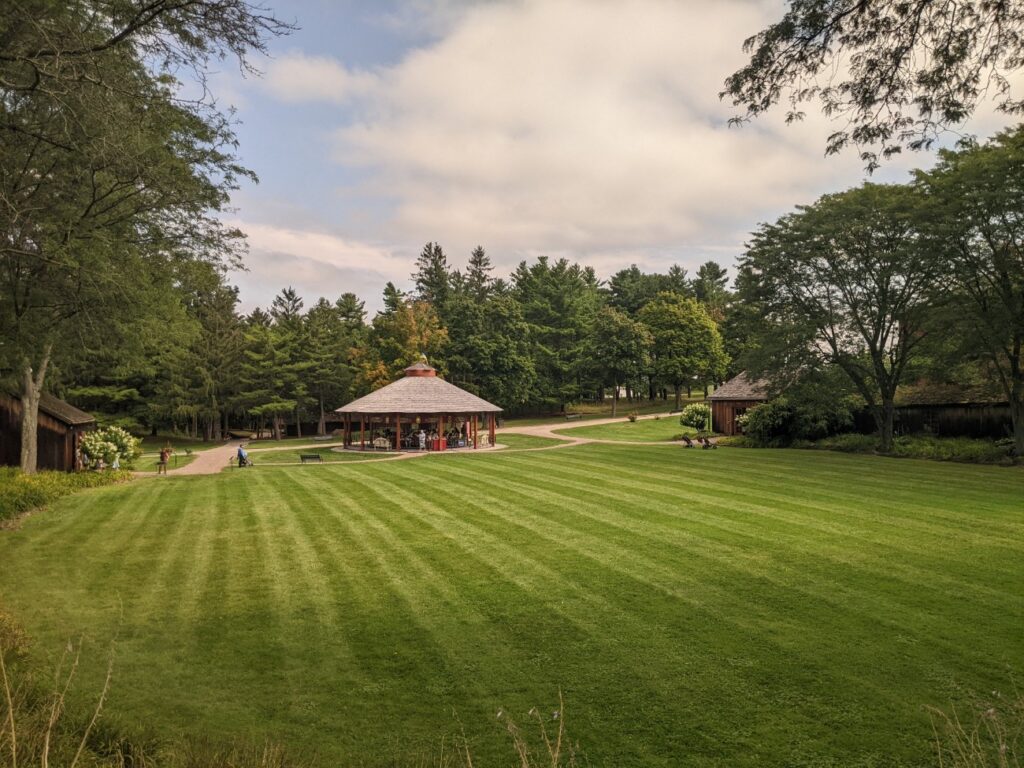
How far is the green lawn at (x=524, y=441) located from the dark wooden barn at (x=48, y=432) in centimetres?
2069

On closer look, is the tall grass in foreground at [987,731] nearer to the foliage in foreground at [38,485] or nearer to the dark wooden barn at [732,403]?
A: the foliage in foreground at [38,485]

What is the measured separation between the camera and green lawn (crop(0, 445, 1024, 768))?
5.71 meters

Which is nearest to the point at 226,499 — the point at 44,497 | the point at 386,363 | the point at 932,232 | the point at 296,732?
the point at 44,497

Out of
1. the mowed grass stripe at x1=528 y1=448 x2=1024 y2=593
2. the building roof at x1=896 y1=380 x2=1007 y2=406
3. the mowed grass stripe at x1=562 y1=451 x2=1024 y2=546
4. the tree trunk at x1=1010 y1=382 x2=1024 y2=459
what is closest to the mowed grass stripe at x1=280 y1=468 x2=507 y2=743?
the mowed grass stripe at x1=528 y1=448 x2=1024 y2=593

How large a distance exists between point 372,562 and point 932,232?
24342 millimetres

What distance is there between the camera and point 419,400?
34750mm

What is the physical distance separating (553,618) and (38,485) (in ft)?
56.9

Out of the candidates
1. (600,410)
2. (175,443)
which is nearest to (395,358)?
(175,443)

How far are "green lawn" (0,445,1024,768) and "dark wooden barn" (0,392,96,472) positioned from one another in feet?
32.4

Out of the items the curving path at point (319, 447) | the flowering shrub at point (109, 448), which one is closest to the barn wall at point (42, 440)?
the flowering shrub at point (109, 448)

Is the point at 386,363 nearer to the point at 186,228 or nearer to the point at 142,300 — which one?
the point at 186,228

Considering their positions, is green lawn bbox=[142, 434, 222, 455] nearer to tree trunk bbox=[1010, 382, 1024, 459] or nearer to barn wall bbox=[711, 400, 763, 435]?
barn wall bbox=[711, 400, 763, 435]

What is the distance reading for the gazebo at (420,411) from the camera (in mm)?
34125

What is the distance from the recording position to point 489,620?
8133mm
